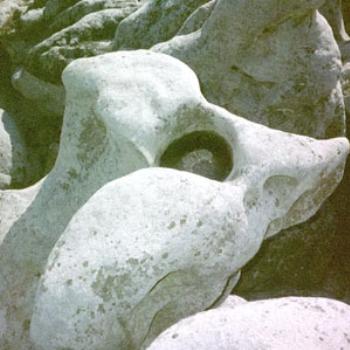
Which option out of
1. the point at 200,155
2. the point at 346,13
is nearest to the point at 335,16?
the point at 346,13

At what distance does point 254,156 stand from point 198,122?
0.44 feet

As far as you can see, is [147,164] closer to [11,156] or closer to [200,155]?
[200,155]

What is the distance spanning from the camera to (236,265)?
845mm

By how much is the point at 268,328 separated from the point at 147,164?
1.16ft

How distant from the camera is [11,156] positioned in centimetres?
150

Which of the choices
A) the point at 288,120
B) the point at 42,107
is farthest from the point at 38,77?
the point at 288,120

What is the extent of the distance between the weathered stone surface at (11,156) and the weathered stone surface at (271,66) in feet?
1.63

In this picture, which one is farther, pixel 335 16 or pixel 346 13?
pixel 346 13

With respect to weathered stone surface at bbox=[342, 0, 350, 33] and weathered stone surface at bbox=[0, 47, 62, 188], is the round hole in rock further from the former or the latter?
weathered stone surface at bbox=[342, 0, 350, 33]

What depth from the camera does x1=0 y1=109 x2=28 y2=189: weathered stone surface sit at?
146cm

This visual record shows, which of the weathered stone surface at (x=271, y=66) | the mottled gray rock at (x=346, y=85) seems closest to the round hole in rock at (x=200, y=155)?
the weathered stone surface at (x=271, y=66)

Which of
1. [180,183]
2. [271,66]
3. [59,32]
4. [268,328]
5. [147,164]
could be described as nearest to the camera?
[268,328]

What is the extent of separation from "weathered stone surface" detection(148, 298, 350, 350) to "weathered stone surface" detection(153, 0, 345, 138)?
62cm

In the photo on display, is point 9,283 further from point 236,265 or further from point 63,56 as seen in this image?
point 63,56
